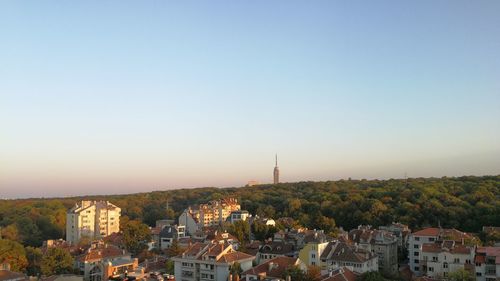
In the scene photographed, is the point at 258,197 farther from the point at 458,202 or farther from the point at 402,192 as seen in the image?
the point at 458,202

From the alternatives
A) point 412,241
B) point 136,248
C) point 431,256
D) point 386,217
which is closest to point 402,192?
point 386,217

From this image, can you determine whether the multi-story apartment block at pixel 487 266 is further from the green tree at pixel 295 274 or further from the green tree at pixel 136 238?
the green tree at pixel 136 238

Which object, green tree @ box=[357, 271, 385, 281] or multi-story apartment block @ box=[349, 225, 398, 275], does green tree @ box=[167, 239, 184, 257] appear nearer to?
multi-story apartment block @ box=[349, 225, 398, 275]

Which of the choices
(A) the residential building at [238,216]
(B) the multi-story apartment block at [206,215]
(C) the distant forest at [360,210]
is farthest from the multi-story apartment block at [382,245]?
(B) the multi-story apartment block at [206,215]

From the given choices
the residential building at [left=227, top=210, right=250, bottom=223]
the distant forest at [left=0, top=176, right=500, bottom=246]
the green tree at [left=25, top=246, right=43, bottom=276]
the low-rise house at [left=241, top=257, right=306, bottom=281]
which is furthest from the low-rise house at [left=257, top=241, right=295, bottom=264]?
the residential building at [left=227, top=210, right=250, bottom=223]

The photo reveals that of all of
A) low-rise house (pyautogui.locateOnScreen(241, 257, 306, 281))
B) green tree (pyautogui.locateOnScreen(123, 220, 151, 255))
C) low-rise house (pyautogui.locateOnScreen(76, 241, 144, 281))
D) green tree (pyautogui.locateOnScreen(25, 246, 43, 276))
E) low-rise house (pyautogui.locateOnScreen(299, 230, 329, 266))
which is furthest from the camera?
green tree (pyautogui.locateOnScreen(123, 220, 151, 255))
